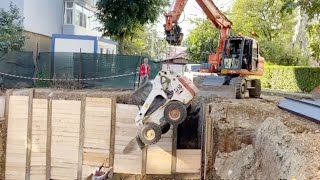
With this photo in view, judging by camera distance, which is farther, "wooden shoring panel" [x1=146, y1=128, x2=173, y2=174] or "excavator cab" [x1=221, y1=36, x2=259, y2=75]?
"excavator cab" [x1=221, y1=36, x2=259, y2=75]

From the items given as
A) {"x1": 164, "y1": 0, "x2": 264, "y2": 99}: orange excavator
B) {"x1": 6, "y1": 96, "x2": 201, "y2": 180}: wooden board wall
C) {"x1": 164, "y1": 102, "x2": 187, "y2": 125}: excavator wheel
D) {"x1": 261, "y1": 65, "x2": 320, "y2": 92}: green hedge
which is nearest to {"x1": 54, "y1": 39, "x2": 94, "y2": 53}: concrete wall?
{"x1": 164, "y1": 0, "x2": 264, "y2": 99}: orange excavator

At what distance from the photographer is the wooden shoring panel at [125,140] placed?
10.7m

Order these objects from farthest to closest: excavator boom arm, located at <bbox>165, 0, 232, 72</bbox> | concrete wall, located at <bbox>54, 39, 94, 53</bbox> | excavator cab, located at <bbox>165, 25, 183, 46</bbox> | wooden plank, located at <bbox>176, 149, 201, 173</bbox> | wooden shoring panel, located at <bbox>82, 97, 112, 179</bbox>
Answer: concrete wall, located at <bbox>54, 39, 94, 53</bbox> < excavator boom arm, located at <bbox>165, 0, 232, 72</bbox> < excavator cab, located at <bbox>165, 25, 183, 46</bbox> < wooden shoring panel, located at <bbox>82, 97, 112, 179</bbox> < wooden plank, located at <bbox>176, 149, 201, 173</bbox>

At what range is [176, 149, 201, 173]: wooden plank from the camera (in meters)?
10.5

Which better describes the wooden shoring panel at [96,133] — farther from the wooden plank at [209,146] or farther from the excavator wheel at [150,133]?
the wooden plank at [209,146]

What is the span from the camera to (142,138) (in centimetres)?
888

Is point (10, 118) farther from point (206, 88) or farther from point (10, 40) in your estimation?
point (10, 40)

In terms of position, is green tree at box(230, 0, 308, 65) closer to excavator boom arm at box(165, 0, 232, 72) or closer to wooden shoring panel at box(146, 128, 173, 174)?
excavator boom arm at box(165, 0, 232, 72)

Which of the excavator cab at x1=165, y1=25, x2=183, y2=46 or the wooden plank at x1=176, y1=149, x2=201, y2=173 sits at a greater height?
the excavator cab at x1=165, y1=25, x2=183, y2=46

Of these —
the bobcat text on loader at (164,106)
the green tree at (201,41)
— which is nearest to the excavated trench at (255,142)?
the bobcat text on loader at (164,106)

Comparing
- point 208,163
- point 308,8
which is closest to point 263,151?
point 208,163

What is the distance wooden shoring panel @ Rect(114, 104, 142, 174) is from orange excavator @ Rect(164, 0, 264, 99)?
94.0 inches

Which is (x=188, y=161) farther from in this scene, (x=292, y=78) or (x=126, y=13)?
(x=292, y=78)

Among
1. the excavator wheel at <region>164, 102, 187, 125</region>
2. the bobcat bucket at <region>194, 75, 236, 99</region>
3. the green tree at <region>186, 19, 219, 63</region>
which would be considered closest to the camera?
the excavator wheel at <region>164, 102, 187, 125</region>
